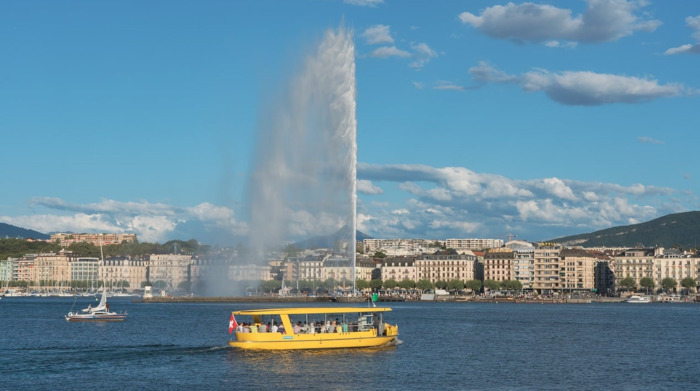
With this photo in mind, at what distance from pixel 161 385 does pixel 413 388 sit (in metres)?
9.10

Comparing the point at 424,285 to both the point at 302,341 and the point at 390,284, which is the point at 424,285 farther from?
the point at 302,341

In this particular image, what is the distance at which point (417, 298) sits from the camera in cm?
15600

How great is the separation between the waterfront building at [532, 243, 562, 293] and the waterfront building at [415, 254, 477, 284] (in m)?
13.6

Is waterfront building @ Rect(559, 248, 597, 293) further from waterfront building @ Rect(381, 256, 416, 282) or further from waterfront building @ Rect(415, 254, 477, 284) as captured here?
waterfront building @ Rect(381, 256, 416, 282)

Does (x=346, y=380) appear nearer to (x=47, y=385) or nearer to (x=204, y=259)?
(x=47, y=385)

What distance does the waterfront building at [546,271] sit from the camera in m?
172

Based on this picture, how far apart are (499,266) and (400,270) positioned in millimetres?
19726

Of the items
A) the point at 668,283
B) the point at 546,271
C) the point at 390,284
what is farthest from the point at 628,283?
the point at 390,284

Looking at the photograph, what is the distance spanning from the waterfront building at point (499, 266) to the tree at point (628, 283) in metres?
19.6

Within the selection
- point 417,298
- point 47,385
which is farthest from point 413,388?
point 417,298

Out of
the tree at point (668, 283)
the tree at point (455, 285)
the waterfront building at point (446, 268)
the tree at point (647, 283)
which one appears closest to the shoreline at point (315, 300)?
the tree at point (647, 283)

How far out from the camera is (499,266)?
177125 millimetres

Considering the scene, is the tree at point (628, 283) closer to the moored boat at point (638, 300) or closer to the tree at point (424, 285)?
the moored boat at point (638, 300)

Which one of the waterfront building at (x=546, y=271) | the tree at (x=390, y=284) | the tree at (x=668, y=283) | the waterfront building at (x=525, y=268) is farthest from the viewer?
the waterfront building at (x=525, y=268)
